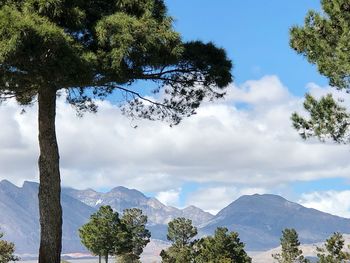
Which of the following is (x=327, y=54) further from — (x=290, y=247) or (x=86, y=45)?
(x=290, y=247)

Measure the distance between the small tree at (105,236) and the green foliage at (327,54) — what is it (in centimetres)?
6510

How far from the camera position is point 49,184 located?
15703 millimetres

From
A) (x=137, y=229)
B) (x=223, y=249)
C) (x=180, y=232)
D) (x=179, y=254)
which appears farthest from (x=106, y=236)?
(x=180, y=232)

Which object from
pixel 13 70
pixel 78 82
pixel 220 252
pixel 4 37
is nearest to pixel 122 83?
pixel 78 82

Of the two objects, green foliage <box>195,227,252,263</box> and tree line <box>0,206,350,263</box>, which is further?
green foliage <box>195,227,252,263</box>

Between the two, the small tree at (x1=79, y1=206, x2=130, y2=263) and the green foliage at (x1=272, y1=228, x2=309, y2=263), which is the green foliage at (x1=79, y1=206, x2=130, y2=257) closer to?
the small tree at (x1=79, y1=206, x2=130, y2=263)

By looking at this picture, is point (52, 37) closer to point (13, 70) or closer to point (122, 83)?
point (13, 70)

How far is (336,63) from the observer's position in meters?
18.1

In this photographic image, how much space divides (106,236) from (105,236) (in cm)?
15

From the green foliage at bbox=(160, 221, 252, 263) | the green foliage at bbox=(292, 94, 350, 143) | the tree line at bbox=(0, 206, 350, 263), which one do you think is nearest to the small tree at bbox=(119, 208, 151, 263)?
the green foliage at bbox=(160, 221, 252, 263)

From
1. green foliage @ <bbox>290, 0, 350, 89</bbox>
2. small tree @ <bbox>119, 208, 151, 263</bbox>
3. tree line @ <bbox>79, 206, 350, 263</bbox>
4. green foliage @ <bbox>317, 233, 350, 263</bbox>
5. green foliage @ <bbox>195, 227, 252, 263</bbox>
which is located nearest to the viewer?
green foliage @ <bbox>290, 0, 350, 89</bbox>

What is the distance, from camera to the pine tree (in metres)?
13.8

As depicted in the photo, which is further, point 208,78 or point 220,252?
point 220,252

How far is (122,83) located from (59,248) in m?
4.75
